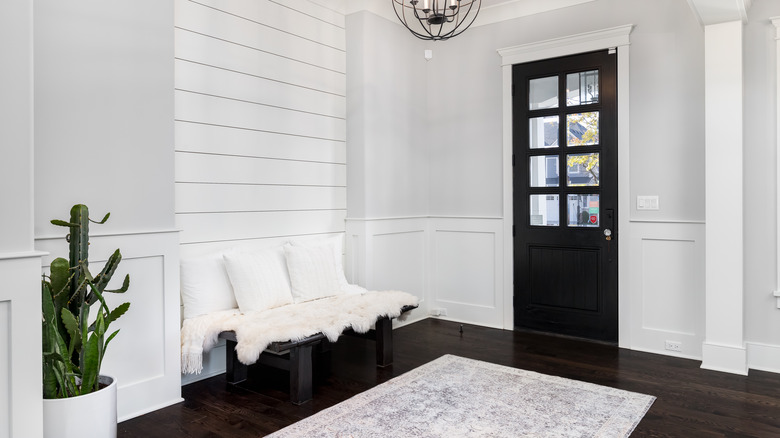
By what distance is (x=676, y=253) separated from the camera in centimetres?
404

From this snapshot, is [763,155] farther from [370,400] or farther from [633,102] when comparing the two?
[370,400]

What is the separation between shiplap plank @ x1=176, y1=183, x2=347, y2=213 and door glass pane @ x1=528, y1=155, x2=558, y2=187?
1.61 metres

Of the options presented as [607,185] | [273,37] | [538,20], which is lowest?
[607,185]

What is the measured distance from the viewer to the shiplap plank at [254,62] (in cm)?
346

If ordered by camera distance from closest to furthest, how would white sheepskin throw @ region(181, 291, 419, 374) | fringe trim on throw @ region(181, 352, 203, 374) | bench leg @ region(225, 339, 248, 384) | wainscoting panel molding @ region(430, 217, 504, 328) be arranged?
white sheepskin throw @ region(181, 291, 419, 374), fringe trim on throw @ region(181, 352, 203, 374), bench leg @ region(225, 339, 248, 384), wainscoting panel molding @ region(430, 217, 504, 328)

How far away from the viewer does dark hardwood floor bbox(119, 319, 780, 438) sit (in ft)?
9.22

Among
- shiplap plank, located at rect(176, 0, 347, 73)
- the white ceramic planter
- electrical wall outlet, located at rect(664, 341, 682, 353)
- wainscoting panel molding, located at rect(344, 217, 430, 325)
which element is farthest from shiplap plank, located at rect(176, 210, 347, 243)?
electrical wall outlet, located at rect(664, 341, 682, 353)

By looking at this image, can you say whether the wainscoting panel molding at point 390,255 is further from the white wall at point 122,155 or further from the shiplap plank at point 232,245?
the white wall at point 122,155

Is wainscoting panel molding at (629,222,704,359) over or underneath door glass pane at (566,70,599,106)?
underneath

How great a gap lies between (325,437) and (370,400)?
1.78 ft

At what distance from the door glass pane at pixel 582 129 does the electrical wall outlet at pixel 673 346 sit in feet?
5.26

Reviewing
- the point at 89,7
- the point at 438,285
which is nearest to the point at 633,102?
the point at 438,285

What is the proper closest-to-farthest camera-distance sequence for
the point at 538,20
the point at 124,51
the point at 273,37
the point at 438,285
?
the point at 124,51 → the point at 273,37 → the point at 538,20 → the point at 438,285

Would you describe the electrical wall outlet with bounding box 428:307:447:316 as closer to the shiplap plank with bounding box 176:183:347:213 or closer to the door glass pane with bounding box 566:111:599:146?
the shiplap plank with bounding box 176:183:347:213
